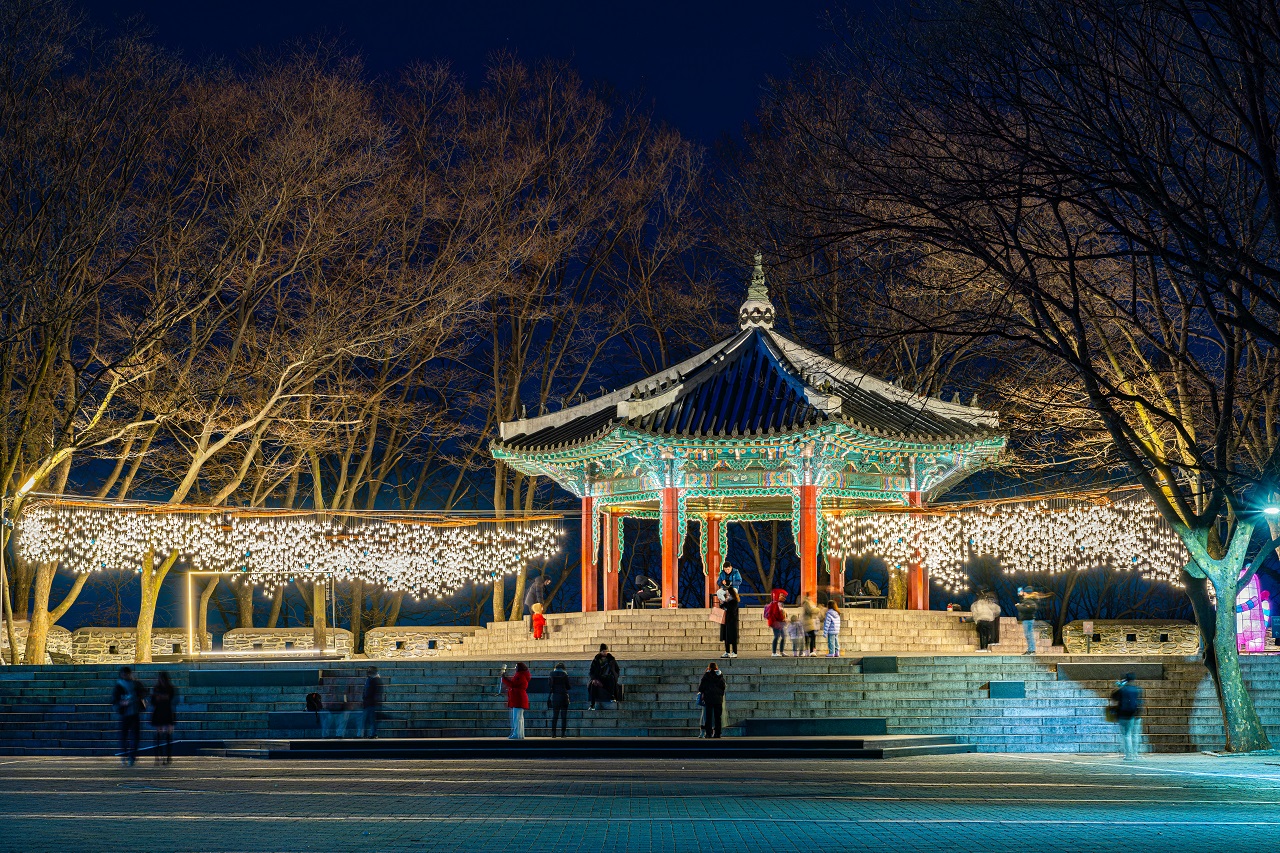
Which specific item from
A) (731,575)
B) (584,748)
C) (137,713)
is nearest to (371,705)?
(584,748)

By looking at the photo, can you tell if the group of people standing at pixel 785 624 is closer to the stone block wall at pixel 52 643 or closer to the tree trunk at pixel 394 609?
the stone block wall at pixel 52 643

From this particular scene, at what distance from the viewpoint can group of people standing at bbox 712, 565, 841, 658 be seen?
84.0ft

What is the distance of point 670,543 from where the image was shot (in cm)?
2920

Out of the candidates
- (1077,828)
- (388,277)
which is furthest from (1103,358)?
(388,277)

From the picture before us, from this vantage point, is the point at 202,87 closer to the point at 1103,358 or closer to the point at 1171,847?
the point at 1103,358

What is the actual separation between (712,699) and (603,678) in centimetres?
193

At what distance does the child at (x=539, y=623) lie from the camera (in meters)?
30.0

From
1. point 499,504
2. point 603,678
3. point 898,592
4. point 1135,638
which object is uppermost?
point 499,504

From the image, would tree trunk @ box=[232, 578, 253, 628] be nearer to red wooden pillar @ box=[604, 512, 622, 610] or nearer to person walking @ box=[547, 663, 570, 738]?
red wooden pillar @ box=[604, 512, 622, 610]

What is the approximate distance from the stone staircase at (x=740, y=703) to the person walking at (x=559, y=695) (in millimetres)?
605

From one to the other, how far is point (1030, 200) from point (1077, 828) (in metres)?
13.5

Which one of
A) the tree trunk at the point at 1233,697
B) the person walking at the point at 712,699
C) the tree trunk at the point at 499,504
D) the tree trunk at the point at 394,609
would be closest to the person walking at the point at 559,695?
the person walking at the point at 712,699

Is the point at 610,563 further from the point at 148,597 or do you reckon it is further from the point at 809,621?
the point at 148,597

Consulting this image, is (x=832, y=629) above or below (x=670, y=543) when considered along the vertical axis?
below
